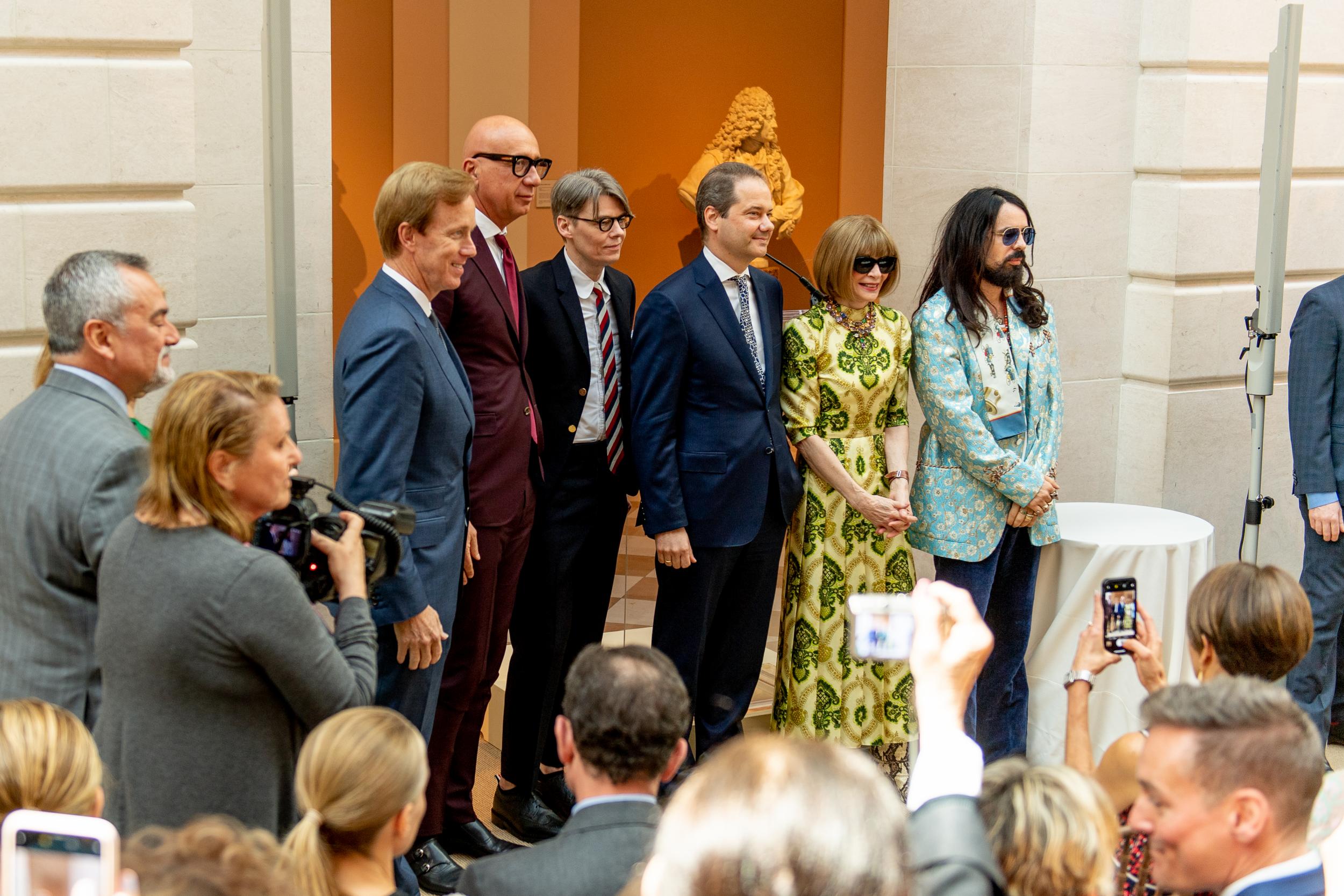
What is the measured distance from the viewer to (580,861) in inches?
82.6

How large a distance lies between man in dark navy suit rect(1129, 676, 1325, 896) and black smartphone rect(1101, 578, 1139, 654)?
700 mm

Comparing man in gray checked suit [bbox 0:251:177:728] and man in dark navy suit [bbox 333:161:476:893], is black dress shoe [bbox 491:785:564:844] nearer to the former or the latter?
man in dark navy suit [bbox 333:161:476:893]

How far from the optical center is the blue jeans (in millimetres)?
4457

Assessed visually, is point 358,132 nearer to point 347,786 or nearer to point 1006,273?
point 1006,273

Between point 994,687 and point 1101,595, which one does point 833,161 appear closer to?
point 994,687

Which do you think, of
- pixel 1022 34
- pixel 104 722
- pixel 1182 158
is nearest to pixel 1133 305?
pixel 1182 158

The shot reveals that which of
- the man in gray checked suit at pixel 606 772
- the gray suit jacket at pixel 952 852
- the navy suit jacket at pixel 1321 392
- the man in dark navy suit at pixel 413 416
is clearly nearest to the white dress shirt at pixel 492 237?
the man in dark navy suit at pixel 413 416

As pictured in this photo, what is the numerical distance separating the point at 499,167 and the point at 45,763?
234 cm

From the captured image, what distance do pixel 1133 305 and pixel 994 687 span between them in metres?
1.91

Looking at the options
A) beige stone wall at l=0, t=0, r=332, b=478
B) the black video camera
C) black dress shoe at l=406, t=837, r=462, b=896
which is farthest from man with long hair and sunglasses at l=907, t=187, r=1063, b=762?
the black video camera

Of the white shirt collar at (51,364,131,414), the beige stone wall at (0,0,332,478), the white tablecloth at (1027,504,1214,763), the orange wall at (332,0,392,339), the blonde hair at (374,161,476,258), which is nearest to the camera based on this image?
the white shirt collar at (51,364,131,414)

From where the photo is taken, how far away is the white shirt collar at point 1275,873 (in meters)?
2.09

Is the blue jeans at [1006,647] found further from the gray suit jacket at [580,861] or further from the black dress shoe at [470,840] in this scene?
the gray suit jacket at [580,861]

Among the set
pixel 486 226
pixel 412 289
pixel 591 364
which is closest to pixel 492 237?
pixel 486 226
